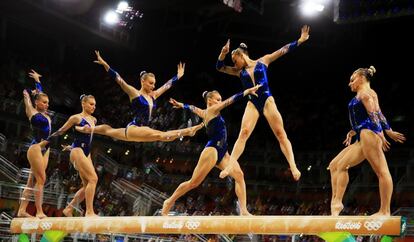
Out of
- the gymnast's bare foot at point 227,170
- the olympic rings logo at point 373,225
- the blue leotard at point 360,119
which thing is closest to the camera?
the olympic rings logo at point 373,225

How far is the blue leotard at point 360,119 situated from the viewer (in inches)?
314

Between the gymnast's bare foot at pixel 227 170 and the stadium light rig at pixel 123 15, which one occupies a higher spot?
the stadium light rig at pixel 123 15

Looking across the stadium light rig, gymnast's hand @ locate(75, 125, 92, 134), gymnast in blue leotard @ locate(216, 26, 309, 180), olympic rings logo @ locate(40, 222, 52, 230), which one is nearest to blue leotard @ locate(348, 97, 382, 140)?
gymnast in blue leotard @ locate(216, 26, 309, 180)

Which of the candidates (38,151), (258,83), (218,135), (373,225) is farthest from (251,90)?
(38,151)

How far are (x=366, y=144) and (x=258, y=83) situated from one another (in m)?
2.00

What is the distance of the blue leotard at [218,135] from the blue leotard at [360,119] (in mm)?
2196

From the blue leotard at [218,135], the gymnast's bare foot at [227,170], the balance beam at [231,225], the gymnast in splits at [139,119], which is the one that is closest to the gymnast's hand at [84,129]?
the gymnast in splits at [139,119]

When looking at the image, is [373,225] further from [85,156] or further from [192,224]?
[85,156]

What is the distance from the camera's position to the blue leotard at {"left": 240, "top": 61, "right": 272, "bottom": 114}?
9.18 metres

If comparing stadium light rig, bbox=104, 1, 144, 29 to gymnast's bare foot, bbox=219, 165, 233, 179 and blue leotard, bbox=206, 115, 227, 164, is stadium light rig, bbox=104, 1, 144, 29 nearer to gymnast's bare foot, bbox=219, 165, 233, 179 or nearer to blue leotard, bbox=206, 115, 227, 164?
blue leotard, bbox=206, 115, 227, 164

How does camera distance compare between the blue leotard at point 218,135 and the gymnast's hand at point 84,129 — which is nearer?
the blue leotard at point 218,135

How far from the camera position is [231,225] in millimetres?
A: 8734

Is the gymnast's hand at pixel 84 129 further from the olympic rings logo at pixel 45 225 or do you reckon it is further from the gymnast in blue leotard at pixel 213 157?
the gymnast in blue leotard at pixel 213 157

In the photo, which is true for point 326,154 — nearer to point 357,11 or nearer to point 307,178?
point 307,178
